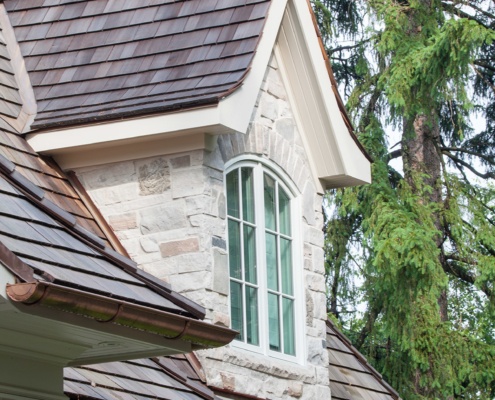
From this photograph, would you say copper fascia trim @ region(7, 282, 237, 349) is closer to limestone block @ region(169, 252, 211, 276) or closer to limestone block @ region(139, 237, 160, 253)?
limestone block @ region(169, 252, 211, 276)

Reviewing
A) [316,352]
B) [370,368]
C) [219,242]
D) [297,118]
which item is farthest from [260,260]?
[370,368]

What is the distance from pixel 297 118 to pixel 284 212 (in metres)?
0.72

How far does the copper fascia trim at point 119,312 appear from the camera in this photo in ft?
15.6

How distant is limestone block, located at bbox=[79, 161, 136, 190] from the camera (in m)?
8.49

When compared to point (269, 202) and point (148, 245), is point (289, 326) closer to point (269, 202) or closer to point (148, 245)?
point (269, 202)

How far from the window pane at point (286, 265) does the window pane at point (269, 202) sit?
18 centimetres

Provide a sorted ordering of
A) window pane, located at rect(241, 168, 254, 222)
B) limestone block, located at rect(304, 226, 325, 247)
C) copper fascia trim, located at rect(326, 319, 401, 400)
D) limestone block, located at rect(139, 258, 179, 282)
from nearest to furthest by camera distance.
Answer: limestone block, located at rect(139, 258, 179, 282) → window pane, located at rect(241, 168, 254, 222) → limestone block, located at rect(304, 226, 325, 247) → copper fascia trim, located at rect(326, 319, 401, 400)

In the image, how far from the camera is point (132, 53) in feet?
28.9

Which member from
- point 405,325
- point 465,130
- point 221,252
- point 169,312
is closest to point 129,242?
point 221,252

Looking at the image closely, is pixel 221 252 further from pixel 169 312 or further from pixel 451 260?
pixel 451 260

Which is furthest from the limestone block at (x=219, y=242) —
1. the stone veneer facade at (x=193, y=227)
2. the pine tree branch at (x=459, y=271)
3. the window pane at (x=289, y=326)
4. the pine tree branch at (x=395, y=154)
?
the pine tree branch at (x=395, y=154)

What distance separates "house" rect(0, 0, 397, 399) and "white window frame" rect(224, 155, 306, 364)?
0.01 metres

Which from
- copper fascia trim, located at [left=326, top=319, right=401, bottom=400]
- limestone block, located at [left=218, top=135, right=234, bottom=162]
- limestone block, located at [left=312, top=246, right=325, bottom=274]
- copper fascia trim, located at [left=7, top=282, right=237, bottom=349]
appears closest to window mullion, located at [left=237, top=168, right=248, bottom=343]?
limestone block, located at [left=218, top=135, right=234, bottom=162]

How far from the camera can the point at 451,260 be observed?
65.9 feet
